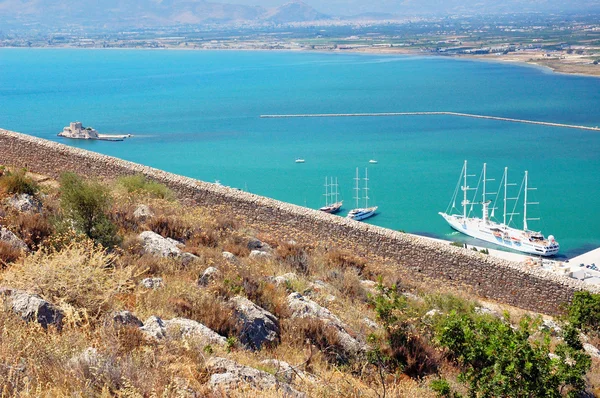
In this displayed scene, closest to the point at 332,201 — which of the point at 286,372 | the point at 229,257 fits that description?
the point at 229,257

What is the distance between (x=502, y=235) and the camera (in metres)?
27.3

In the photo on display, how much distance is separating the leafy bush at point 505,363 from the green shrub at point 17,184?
5.67m

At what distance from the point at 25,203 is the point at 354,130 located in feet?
144

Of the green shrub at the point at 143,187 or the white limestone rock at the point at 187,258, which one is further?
the green shrub at the point at 143,187

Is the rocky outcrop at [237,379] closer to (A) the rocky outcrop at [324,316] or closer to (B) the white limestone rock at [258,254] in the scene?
(A) the rocky outcrop at [324,316]

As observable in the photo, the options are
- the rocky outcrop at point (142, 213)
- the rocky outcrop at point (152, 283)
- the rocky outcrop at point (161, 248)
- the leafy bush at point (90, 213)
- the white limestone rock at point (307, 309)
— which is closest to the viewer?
the rocky outcrop at point (152, 283)

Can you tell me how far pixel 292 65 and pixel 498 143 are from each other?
7450 centimetres

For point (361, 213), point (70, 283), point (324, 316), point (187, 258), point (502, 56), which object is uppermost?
point (70, 283)

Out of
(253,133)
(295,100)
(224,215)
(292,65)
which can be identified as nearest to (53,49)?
(292,65)

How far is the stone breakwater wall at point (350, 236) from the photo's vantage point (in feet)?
31.3

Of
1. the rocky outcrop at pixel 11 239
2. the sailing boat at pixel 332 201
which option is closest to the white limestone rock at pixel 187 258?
the rocky outcrop at pixel 11 239

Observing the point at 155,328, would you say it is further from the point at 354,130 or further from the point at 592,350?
the point at 354,130

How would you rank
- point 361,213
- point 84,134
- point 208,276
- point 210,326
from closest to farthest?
1. point 210,326
2. point 208,276
3. point 361,213
4. point 84,134

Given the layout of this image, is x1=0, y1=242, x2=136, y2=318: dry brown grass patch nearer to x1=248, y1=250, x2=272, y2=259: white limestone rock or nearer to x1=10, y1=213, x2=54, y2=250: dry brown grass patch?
x1=10, y1=213, x2=54, y2=250: dry brown grass patch
